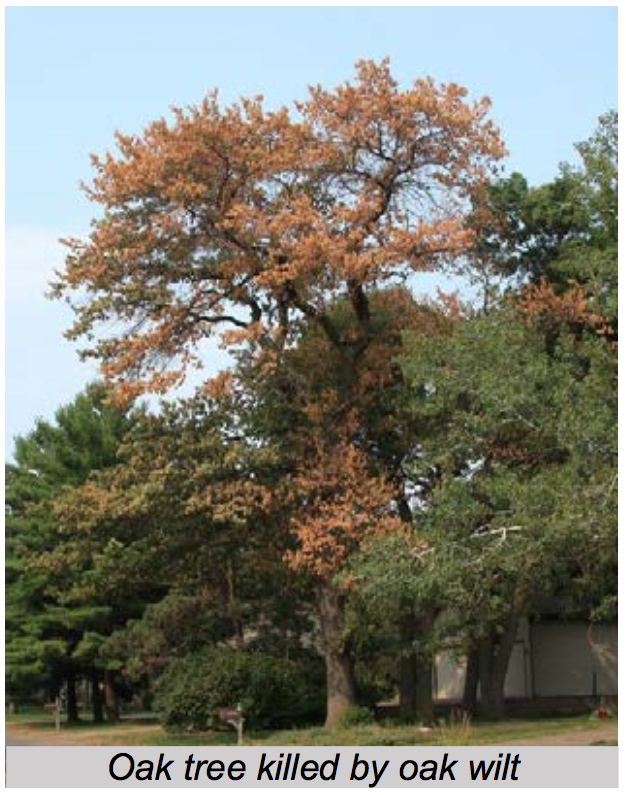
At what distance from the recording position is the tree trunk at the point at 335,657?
84.5 feet

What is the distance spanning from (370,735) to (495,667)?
26.6ft

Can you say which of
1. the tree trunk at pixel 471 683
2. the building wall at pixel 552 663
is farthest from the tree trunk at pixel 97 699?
the tree trunk at pixel 471 683

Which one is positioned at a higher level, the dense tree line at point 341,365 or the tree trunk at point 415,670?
the dense tree line at point 341,365

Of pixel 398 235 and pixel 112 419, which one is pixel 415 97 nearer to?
pixel 398 235

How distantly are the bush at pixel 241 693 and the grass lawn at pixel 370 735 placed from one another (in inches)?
17.0

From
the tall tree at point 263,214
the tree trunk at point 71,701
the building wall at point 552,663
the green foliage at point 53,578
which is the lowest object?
the tree trunk at point 71,701

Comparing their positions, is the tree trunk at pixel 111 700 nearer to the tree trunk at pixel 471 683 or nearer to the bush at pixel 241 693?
the bush at pixel 241 693

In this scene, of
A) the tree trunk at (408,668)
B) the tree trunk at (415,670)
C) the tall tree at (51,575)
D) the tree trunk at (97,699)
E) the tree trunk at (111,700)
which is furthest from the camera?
the tree trunk at (97,699)

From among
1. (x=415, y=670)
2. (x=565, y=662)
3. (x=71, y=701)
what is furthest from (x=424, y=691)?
(x=71, y=701)

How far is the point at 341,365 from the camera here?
85.6 ft

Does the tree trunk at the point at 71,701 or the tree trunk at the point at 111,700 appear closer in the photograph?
the tree trunk at the point at 111,700

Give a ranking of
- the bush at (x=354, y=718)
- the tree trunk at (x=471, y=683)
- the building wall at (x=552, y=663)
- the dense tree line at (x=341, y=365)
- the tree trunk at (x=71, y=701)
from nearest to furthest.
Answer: the dense tree line at (x=341, y=365), the bush at (x=354, y=718), the tree trunk at (x=471, y=683), the building wall at (x=552, y=663), the tree trunk at (x=71, y=701)

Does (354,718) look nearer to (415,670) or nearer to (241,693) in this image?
(241,693)

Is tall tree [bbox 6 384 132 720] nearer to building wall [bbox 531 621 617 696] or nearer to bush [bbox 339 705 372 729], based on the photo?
bush [bbox 339 705 372 729]
